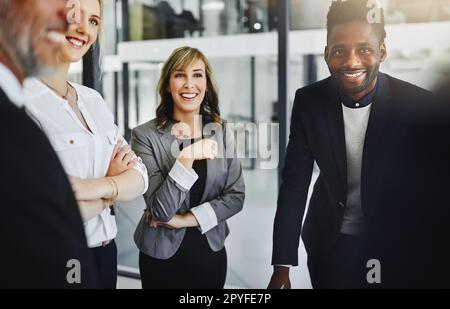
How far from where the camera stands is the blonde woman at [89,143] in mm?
1751

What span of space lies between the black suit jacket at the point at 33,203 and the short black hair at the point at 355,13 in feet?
3.87

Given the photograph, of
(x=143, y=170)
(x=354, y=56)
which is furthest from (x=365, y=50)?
(x=143, y=170)

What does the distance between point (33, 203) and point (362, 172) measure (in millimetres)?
1218

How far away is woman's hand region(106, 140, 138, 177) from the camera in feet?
5.98

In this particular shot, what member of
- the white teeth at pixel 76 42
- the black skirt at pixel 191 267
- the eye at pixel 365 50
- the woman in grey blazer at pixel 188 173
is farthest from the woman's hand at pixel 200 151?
the eye at pixel 365 50

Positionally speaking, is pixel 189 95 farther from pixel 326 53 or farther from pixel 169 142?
pixel 326 53

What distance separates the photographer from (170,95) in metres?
1.93

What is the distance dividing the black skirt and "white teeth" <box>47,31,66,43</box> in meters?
0.91

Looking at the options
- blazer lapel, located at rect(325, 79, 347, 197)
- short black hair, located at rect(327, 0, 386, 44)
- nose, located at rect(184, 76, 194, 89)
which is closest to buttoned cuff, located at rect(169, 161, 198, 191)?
nose, located at rect(184, 76, 194, 89)

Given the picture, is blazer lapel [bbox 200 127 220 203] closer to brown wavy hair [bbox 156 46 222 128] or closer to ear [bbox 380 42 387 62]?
brown wavy hair [bbox 156 46 222 128]

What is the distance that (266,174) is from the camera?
1.94 m

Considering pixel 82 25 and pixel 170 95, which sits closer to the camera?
pixel 82 25

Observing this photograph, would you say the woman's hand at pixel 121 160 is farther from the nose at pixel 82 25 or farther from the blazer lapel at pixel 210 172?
the nose at pixel 82 25
